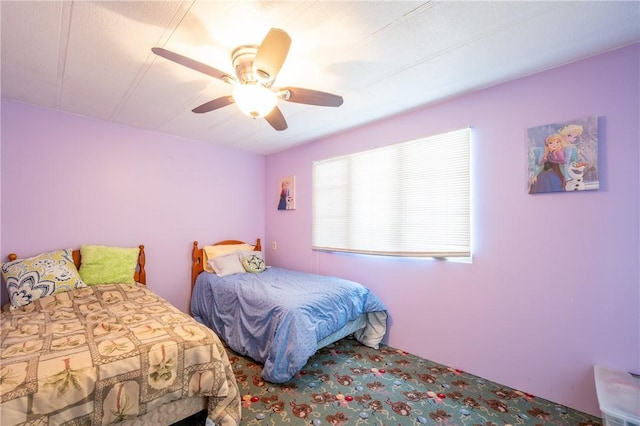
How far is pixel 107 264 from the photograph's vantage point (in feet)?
8.60

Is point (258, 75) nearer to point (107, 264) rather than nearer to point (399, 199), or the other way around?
point (399, 199)

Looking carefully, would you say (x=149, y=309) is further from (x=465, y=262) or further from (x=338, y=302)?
(x=465, y=262)

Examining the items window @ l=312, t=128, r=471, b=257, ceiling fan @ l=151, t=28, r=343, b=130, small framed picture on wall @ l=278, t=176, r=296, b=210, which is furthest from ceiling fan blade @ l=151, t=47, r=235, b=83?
small framed picture on wall @ l=278, t=176, r=296, b=210

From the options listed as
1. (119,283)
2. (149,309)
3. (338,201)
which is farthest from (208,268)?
(338,201)

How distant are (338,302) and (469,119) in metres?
1.91

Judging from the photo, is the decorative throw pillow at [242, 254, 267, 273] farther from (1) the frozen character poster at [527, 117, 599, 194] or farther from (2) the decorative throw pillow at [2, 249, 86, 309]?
(1) the frozen character poster at [527, 117, 599, 194]

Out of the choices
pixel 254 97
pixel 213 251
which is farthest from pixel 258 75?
pixel 213 251

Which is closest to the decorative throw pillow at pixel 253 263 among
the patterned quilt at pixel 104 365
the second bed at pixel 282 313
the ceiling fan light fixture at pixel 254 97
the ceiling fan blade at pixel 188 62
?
the second bed at pixel 282 313

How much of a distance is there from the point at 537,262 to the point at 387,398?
4.72 feet

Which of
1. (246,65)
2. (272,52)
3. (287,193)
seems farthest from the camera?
(287,193)

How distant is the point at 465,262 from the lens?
89.2 inches

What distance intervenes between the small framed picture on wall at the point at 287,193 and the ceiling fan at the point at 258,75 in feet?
6.63

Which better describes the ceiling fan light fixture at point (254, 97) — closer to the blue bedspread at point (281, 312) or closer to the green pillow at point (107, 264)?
the blue bedspread at point (281, 312)

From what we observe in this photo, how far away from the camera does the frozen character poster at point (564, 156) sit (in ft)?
5.68
